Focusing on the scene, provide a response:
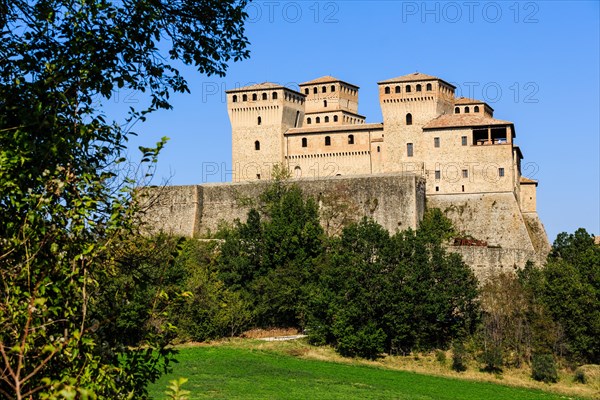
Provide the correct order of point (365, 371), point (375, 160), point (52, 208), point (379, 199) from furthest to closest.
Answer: point (375, 160)
point (379, 199)
point (365, 371)
point (52, 208)

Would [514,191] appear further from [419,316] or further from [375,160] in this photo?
[419,316]

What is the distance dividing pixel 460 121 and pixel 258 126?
1250cm

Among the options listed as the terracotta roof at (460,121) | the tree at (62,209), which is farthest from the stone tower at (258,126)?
the tree at (62,209)

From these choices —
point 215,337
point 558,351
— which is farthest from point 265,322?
point 558,351

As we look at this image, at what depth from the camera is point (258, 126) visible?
5784 centimetres

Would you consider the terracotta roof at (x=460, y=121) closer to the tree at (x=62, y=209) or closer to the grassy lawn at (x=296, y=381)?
the grassy lawn at (x=296, y=381)

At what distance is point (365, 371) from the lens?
34.7 metres

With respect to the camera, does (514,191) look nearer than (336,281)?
No

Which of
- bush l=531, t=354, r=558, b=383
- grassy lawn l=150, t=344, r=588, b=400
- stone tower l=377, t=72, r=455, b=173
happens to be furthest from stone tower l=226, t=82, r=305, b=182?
bush l=531, t=354, r=558, b=383

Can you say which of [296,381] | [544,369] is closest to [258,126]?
[544,369]

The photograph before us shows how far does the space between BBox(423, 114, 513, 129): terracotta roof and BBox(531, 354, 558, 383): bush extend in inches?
699

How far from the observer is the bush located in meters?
36.5

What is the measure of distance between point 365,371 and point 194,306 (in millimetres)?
8523

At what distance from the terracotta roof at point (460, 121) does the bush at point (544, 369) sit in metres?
17.8
